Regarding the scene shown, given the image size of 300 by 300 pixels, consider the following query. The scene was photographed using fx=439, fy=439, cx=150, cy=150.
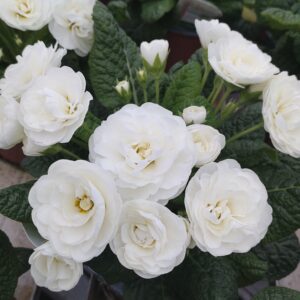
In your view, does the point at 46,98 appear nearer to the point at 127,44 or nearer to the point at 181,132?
the point at 181,132

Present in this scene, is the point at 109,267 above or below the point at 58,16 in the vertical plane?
below

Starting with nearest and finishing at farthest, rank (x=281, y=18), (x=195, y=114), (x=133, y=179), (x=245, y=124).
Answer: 1. (x=133, y=179)
2. (x=195, y=114)
3. (x=245, y=124)
4. (x=281, y=18)

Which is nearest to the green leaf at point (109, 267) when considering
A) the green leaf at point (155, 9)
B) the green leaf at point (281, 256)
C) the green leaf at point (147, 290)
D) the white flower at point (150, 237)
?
the green leaf at point (147, 290)

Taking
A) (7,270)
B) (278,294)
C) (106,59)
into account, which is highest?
(106,59)

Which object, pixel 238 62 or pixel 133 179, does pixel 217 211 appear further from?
pixel 238 62

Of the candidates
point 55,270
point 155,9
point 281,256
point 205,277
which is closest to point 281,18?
point 155,9

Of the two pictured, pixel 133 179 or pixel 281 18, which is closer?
pixel 133 179

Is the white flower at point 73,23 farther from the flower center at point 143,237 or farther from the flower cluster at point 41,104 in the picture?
the flower center at point 143,237

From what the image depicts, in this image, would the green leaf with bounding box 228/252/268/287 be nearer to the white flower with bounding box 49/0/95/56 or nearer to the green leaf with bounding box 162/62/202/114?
the green leaf with bounding box 162/62/202/114
